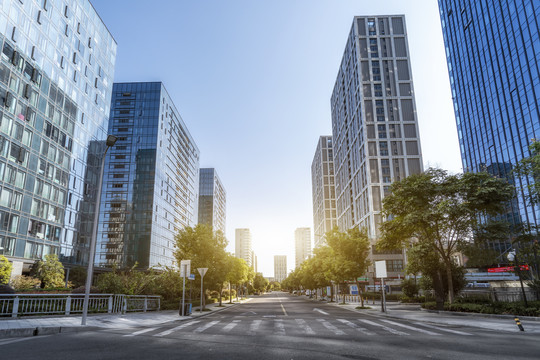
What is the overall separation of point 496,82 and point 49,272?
8527 centimetres

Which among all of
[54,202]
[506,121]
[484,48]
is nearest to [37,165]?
[54,202]

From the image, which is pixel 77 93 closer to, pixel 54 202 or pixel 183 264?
pixel 54 202

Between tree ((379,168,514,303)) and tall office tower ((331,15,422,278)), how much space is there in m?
53.2

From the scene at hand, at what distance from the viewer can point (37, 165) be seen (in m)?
47.7

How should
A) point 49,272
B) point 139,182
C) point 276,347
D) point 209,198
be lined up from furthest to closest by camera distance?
point 209,198 → point 139,182 → point 49,272 → point 276,347

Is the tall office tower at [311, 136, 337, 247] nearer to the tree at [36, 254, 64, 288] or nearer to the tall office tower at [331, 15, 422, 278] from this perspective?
the tall office tower at [331, 15, 422, 278]

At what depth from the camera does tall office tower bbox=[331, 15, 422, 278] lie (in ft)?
273

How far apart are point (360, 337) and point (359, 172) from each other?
8164cm

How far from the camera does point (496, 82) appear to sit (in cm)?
7619

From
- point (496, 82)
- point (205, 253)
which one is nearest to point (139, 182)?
point (205, 253)

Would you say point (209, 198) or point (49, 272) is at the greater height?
point (209, 198)

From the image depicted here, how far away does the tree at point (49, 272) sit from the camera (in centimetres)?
4244

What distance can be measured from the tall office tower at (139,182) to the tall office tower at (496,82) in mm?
67866

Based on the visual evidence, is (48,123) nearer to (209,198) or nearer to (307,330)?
(307,330)
